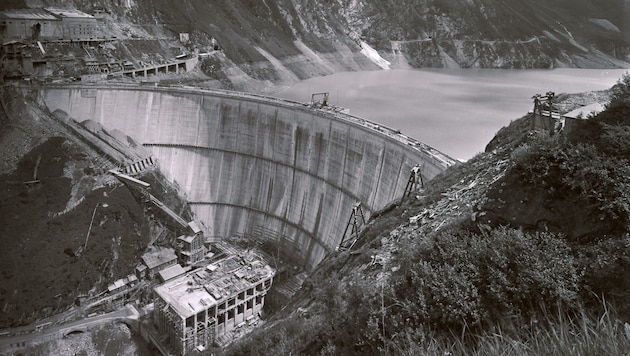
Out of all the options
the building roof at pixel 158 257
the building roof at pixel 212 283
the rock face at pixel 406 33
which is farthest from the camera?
the rock face at pixel 406 33

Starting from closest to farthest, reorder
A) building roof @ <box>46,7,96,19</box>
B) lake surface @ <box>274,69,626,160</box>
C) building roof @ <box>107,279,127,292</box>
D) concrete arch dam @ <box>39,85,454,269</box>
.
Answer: building roof @ <box>107,279,127,292</box>, concrete arch dam @ <box>39,85,454,269</box>, lake surface @ <box>274,69,626,160</box>, building roof @ <box>46,7,96,19</box>

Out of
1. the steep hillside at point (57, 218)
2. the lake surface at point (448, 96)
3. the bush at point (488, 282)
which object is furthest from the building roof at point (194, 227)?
the bush at point (488, 282)

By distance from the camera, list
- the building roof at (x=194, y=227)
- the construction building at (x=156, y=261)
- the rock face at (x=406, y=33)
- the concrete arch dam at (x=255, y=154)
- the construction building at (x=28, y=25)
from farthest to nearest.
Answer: the rock face at (x=406, y=33) → the construction building at (x=28, y=25) → the building roof at (x=194, y=227) → the construction building at (x=156, y=261) → the concrete arch dam at (x=255, y=154)

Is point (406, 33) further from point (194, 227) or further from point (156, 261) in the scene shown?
point (156, 261)

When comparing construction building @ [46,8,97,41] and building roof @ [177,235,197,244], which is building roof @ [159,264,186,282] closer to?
building roof @ [177,235,197,244]

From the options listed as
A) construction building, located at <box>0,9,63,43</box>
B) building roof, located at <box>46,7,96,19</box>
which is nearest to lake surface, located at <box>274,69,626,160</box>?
building roof, located at <box>46,7,96,19</box>

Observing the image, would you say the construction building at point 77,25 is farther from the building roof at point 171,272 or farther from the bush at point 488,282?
the bush at point 488,282
